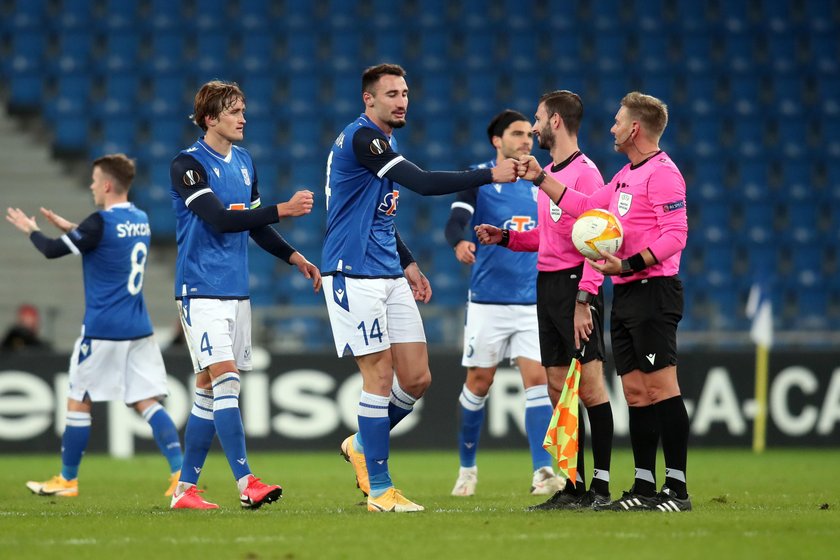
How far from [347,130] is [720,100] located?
535 inches

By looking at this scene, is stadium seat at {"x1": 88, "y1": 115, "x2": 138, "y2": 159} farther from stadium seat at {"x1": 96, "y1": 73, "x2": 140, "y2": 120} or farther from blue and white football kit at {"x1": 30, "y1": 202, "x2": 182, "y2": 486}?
blue and white football kit at {"x1": 30, "y1": 202, "x2": 182, "y2": 486}

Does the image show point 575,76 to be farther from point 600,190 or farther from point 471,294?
point 600,190

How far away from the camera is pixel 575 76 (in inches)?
770

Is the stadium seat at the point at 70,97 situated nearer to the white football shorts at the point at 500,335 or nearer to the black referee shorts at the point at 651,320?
the white football shorts at the point at 500,335

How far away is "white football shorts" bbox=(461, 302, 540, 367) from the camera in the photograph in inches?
375

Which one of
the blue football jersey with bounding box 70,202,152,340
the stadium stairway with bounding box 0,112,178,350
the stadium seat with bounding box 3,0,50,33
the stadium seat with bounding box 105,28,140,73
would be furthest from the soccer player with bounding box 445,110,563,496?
the stadium seat with bounding box 3,0,50,33

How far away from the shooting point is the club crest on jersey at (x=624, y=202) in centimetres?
715

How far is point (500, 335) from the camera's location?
376 inches

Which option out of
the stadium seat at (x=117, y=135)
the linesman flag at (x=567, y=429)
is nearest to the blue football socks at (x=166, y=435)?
the linesman flag at (x=567, y=429)

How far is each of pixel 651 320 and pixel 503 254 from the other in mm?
2723

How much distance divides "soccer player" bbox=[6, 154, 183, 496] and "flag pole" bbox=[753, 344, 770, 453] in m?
7.85

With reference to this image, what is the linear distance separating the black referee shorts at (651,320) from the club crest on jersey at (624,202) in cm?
43

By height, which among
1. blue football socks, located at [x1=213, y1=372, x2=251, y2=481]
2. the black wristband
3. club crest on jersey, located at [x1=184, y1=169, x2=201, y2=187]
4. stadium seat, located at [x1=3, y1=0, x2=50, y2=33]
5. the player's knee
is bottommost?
blue football socks, located at [x1=213, y1=372, x2=251, y2=481]

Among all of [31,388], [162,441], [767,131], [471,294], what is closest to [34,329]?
[31,388]
